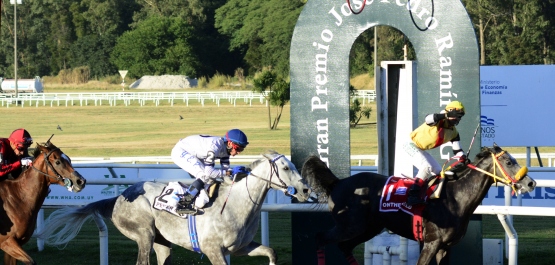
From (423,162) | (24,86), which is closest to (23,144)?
(423,162)

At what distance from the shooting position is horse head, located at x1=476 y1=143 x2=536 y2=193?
5875 millimetres

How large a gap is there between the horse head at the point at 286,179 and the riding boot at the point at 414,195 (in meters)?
0.80

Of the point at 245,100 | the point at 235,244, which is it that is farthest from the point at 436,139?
the point at 245,100

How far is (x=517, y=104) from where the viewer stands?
11.8 meters

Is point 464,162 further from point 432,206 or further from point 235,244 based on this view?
point 235,244

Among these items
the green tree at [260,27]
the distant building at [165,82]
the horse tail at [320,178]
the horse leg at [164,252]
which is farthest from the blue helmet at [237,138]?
the distant building at [165,82]

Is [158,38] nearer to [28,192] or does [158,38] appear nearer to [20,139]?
[20,139]

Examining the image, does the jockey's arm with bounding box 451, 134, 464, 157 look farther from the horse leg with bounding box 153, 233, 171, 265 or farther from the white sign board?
the white sign board

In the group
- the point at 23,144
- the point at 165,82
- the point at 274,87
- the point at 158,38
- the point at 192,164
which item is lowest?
the point at 192,164

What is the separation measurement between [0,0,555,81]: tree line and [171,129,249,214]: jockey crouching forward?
36.2 metres

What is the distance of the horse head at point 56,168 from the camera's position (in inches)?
253

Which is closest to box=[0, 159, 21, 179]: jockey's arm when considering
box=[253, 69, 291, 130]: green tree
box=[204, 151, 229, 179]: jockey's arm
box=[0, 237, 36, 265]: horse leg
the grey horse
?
box=[0, 237, 36, 265]: horse leg

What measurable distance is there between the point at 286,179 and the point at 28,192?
2.08m

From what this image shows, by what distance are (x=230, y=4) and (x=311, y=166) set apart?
5035 cm
